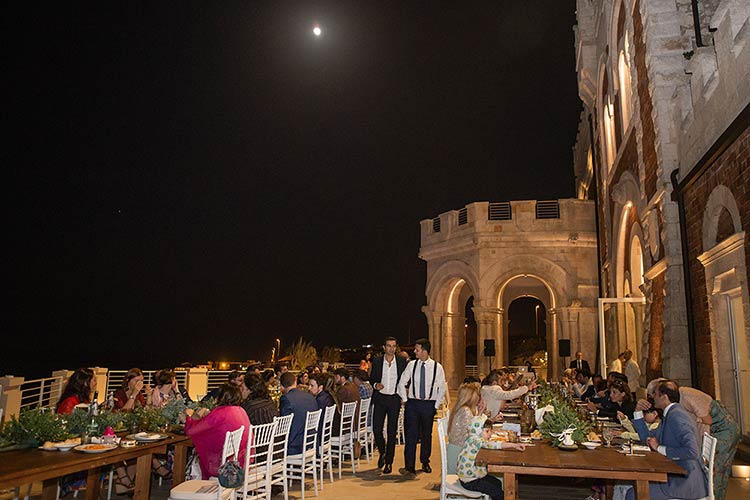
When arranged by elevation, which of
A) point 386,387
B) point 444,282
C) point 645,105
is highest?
point 645,105

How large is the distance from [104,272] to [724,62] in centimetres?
4403

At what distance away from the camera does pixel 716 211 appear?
24.4ft

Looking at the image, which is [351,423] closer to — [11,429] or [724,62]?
[11,429]

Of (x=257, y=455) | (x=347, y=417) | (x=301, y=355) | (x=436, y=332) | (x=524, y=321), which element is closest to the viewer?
(x=257, y=455)

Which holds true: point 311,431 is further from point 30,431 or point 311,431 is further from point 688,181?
point 688,181

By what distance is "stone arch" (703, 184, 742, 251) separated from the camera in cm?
684

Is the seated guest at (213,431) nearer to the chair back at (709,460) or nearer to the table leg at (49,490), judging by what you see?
the table leg at (49,490)

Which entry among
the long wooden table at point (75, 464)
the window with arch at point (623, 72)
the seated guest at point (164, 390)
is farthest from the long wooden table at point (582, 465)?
the window with arch at point (623, 72)

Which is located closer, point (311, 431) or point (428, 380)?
point (311, 431)

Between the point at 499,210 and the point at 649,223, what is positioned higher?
the point at 499,210

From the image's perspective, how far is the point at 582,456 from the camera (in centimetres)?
426

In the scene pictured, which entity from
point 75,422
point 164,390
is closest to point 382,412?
point 164,390

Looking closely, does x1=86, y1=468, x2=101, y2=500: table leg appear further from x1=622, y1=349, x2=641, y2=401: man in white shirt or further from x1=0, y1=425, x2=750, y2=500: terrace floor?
x1=622, y1=349, x2=641, y2=401: man in white shirt

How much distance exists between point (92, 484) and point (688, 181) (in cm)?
808
